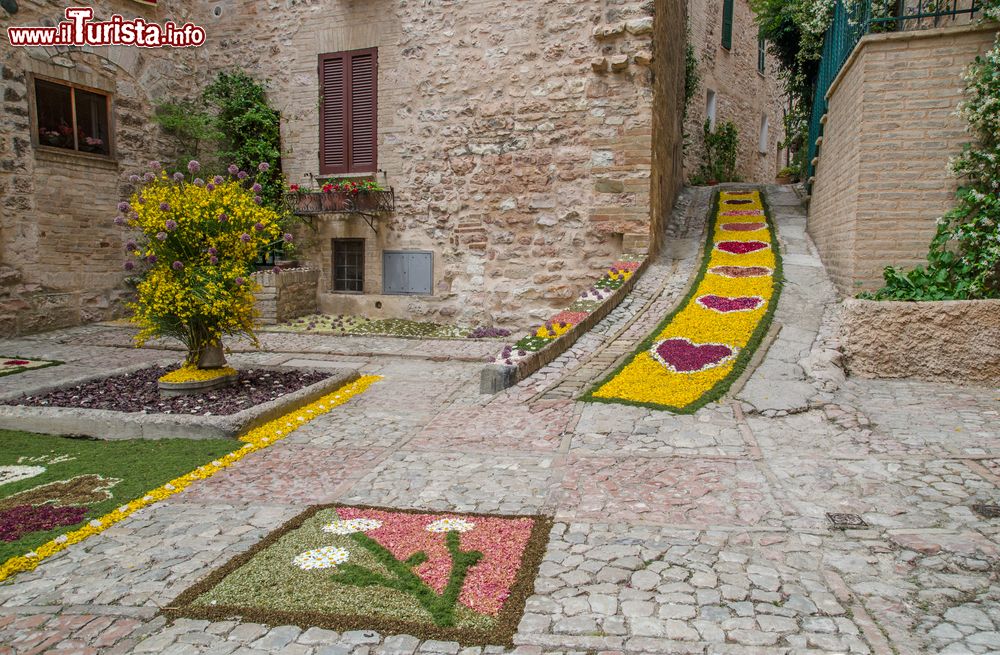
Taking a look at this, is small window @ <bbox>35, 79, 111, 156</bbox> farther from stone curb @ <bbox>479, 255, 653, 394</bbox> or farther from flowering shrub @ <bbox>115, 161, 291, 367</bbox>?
stone curb @ <bbox>479, 255, 653, 394</bbox>

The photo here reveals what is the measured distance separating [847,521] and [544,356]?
12.4ft

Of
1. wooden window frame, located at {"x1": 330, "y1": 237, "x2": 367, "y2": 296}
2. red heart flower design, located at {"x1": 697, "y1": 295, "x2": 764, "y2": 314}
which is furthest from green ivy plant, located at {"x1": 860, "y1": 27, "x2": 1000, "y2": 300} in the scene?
wooden window frame, located at {"x1": 330, "y1": 237, "x2": 367, "y2": 296}

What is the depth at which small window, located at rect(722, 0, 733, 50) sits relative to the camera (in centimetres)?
1812

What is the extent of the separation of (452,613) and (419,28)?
9902 mm

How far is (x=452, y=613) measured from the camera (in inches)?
111

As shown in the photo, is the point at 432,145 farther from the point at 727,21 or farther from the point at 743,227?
the point at 727,21

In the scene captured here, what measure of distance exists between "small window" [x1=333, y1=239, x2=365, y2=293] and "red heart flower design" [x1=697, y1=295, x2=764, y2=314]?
229 inches

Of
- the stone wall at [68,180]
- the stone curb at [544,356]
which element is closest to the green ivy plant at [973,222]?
the stone curb at [544,356]

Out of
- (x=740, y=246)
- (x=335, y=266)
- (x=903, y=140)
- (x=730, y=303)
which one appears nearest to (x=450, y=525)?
(x=730, y=303)

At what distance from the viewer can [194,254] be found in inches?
241

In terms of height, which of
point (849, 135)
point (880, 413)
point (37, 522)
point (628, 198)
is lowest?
point (37, 522)

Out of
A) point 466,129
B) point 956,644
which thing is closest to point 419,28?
point 466,129

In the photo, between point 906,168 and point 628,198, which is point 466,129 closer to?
point 628,198

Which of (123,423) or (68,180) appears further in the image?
(68,180)
